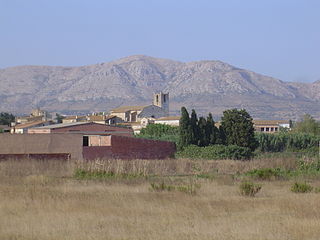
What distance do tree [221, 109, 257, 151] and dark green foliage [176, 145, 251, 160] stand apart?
13.6ft

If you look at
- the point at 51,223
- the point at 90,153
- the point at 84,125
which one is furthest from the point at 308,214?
the point at 84,125

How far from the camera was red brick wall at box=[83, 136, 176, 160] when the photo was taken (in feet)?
148

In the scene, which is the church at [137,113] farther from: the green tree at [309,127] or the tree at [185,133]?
the tree at [185,133]

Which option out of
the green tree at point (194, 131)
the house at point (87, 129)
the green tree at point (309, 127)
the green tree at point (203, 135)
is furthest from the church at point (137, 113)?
the green tree at point (203, 135)

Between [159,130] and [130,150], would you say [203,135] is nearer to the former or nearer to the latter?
[130,150]

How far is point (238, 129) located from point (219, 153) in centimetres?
713

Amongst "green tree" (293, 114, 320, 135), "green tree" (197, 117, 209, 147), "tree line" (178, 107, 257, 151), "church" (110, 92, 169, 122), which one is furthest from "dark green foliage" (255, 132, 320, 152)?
"church" (110, 92, 169, 122)

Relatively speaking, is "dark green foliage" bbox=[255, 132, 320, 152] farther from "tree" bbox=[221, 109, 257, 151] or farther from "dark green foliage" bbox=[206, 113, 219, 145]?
"dark green foliage" bbox=[206, 113, 219, 145]

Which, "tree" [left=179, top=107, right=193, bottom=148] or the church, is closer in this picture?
"tree" [left=179, top=107, right=193, bottom=148]

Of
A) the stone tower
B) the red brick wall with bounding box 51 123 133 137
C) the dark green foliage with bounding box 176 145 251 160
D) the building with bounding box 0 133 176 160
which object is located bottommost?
the dark green foliage with bounding box 176 145 251 160

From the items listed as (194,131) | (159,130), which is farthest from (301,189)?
(159,130)

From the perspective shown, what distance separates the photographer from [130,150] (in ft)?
154

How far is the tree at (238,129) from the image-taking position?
182ft

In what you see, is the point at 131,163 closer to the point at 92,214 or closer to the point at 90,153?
the point at 90,153
